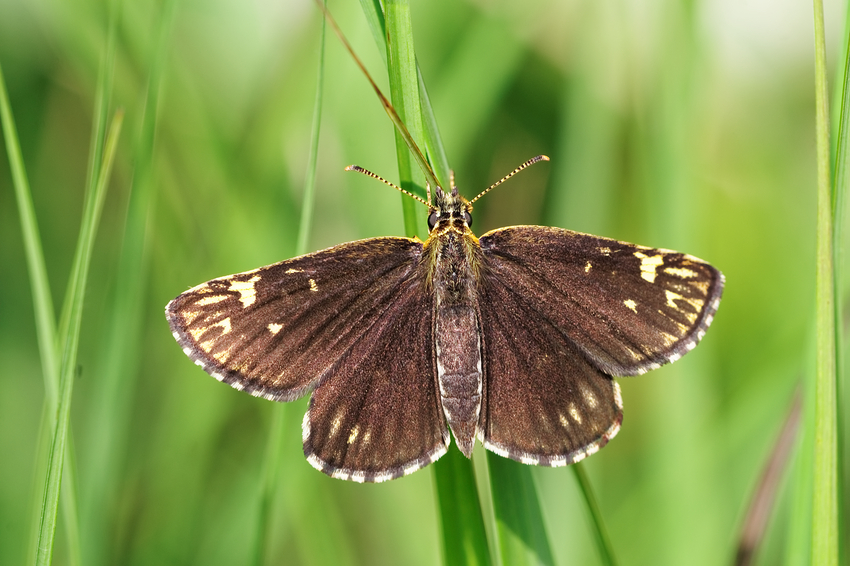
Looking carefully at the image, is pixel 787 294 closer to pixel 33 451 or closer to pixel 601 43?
pixel 601 43

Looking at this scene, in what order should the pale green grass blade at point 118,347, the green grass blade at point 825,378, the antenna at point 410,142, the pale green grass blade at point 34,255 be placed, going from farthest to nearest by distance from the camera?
the pale green grass blade at point 118,347
the pale green grass blade at point 34,255
the antenna at point 410,142
the green grass blade at point 825,378

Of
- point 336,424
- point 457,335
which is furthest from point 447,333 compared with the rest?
point 336,424

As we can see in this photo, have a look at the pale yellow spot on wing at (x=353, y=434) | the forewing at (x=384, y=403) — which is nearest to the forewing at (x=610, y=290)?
the forewing at (x=384, y=403)

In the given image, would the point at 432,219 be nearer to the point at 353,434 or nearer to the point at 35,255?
the point at 353,434

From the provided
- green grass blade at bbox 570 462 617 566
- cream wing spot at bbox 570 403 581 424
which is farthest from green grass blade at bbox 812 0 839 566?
cream wing spot at bbox 570 403 581 424

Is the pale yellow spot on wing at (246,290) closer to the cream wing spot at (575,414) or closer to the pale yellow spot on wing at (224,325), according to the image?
the pale yellow spot on wing at (224,325)

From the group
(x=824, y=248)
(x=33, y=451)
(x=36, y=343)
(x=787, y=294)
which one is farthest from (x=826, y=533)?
(x=36, y=343)
